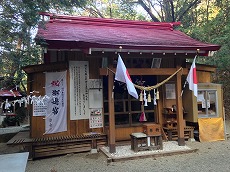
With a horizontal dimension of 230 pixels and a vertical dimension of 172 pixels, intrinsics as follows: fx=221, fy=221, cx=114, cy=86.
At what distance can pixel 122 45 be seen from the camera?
237 inches

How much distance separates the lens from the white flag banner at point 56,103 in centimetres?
685

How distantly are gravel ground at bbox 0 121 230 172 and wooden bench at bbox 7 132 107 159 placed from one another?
173 mm

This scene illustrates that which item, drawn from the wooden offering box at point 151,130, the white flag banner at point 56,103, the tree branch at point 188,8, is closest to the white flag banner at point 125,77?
the wooden offering box at point 151,130

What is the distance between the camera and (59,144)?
20.9ft

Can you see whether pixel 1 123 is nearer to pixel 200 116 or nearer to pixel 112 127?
pixel 112 127

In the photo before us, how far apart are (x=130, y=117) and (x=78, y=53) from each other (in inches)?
Result: 109

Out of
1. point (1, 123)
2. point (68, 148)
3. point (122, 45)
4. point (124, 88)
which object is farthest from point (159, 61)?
point (1, 123)

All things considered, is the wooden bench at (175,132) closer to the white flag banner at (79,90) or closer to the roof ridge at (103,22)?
the white flag banner at (79,90)

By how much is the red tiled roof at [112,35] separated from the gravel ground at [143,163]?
3039 mm

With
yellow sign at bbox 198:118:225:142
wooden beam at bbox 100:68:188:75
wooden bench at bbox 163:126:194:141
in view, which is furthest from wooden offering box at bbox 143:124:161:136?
yellow sign at bbox 198:118:225:142

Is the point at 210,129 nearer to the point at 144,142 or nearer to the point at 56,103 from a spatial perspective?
the point at 144,142

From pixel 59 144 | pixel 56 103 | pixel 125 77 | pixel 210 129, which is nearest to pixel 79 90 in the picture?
pixel 56 103

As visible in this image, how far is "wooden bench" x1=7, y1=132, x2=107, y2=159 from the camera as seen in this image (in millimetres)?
6129

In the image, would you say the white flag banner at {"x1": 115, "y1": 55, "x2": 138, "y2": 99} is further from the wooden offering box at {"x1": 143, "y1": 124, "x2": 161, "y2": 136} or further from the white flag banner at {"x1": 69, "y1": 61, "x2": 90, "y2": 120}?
the white flag banner at {"x1": 69, "y1": 61, "x2": 90, "y2": 120}
